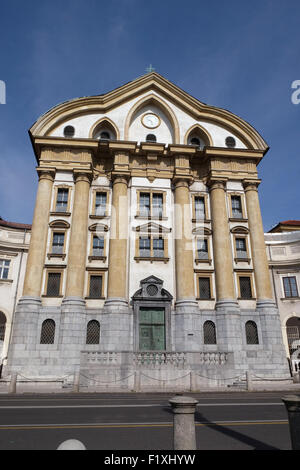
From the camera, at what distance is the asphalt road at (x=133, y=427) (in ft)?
22.8

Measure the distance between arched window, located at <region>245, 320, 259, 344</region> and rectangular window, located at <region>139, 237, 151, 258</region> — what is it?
10009mm

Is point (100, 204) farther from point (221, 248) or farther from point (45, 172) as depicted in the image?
point (221, 248)

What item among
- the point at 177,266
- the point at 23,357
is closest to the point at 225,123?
the point at 177,266

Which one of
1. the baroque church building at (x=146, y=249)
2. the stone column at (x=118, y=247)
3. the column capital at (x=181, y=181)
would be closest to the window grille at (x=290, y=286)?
the baroque church building at (x=146, y=249)

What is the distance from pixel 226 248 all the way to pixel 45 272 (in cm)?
1530

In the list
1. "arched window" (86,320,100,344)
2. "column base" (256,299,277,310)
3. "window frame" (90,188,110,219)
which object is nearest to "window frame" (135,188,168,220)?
"window frame" (90,188,110,219)

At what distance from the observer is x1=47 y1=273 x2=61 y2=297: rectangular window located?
1017 inches

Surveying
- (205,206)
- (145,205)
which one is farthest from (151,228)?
(205,206)

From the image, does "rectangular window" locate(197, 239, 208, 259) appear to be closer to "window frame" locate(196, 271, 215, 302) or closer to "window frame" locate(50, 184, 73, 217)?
"window frame" locate(196, 271, 215, 302)

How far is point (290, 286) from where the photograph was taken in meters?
31.0

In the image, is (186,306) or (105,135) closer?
(186,306)

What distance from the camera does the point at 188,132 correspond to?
32.1 meters

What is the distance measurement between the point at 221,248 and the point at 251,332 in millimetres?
7245

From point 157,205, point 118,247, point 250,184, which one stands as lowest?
point 118,247
